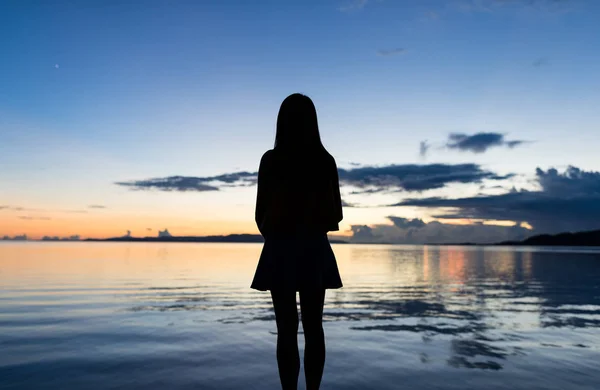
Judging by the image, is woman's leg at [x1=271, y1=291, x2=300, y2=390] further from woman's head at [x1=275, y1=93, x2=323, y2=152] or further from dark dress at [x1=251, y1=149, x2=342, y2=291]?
woman's head at [x1=275, y1=93, x2=323, y2=152]

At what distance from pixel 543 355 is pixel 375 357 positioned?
10.1ft

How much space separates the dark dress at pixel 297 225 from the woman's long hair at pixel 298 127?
0.46 ft

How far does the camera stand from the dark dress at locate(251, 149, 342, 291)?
3.71 m

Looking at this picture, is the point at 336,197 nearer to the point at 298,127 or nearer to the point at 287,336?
the point at 298,127

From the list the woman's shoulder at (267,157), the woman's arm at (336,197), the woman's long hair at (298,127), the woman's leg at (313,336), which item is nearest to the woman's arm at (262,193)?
the woman's shoulder at (267,157)

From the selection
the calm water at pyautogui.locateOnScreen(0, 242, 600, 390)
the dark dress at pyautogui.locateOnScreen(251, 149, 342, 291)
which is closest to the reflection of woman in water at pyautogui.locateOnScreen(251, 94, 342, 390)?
the dark dress at pyautogui.locateOnScreen(251, 149, 342, 291)

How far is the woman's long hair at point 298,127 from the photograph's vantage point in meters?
3.94

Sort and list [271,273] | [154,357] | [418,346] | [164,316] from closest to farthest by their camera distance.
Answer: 1. [271,273]
2. [154,357]
3. [418,346]
4. [164,316]

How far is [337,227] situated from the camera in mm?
3855

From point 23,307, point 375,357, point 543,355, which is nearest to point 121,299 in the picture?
point 23,307

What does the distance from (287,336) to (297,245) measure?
2.52 feet

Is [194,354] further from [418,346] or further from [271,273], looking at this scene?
[271,273]

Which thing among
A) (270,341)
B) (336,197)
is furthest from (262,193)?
(270,341)

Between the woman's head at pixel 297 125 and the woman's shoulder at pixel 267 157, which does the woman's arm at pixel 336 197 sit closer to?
the woman's head at pixel 297 125
